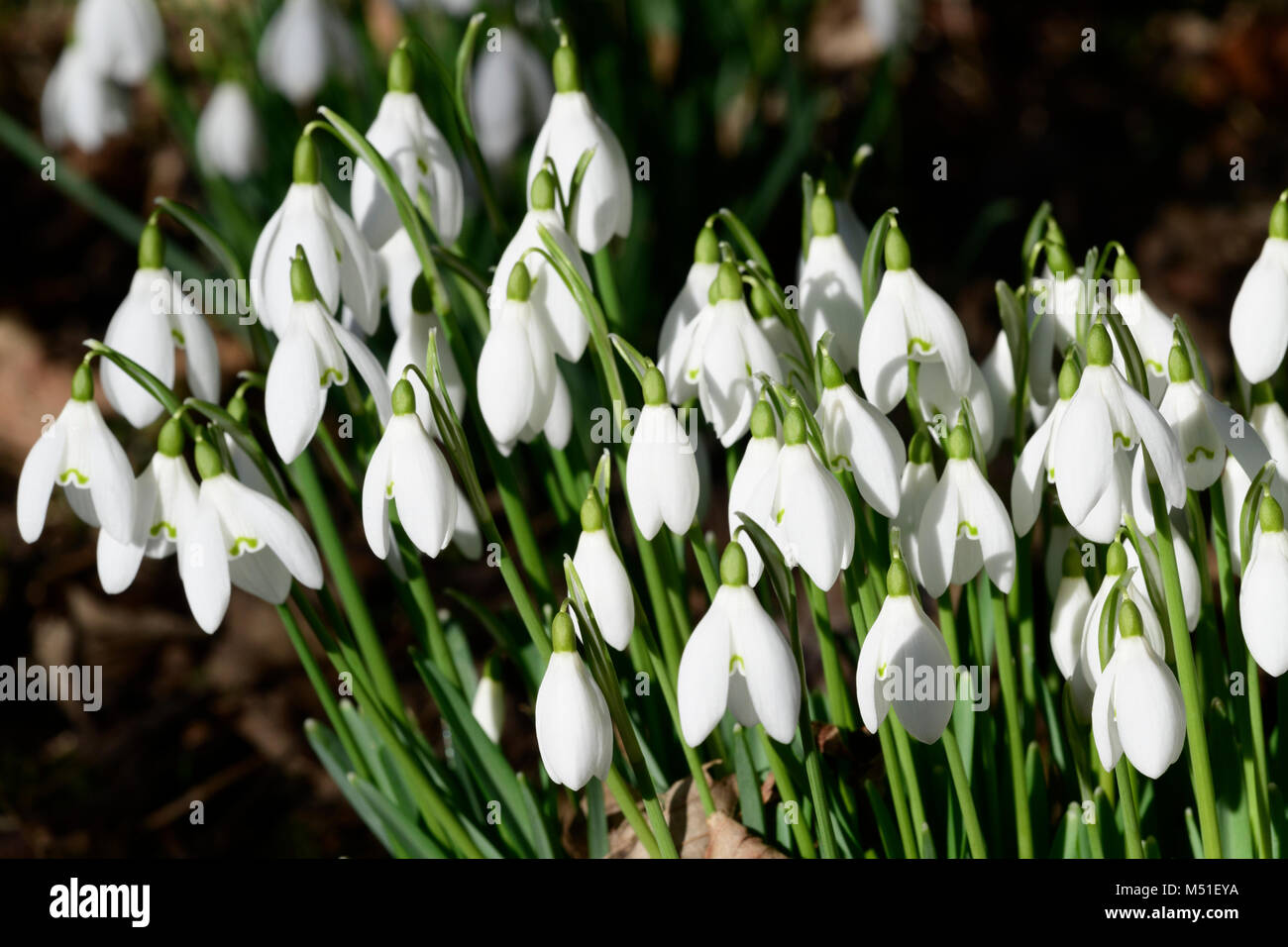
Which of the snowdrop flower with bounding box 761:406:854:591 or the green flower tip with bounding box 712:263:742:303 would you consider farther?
the green flower tip with bounding box 712:263:742:303

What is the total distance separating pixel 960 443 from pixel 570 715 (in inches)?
13.8

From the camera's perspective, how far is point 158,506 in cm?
101

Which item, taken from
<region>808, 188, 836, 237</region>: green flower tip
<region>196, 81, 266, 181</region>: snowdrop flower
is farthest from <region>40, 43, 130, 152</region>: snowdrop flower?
<region>808, 188, 836, 237</region>: green flower tip

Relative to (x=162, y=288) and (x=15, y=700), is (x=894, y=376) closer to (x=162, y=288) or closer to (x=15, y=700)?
(x=162, y=288)

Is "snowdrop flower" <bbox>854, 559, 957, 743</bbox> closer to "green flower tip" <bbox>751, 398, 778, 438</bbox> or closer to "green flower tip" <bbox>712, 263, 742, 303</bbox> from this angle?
"green flower tip" <bbox>751, 398, 778, 438</bbox>

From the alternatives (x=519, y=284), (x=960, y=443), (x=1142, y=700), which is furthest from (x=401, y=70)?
(x=1142, y=700)

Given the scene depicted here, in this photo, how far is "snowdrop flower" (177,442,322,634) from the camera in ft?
3.19

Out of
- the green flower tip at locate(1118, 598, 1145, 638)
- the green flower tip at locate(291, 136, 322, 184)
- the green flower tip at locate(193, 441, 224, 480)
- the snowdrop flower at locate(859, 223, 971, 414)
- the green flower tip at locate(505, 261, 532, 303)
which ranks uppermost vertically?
the green flower tip at locate(291, 136, 322, 184)

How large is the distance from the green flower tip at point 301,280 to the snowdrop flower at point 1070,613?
658 millimetres

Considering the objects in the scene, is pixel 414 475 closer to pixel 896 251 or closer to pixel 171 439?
pixel 171 439

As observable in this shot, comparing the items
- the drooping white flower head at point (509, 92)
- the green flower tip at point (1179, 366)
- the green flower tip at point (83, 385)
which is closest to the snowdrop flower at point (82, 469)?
the green flower tip at point (83, 385)

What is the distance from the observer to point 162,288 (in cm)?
110

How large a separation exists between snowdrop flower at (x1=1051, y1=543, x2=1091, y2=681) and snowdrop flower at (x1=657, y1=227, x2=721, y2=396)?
1.15 ft
